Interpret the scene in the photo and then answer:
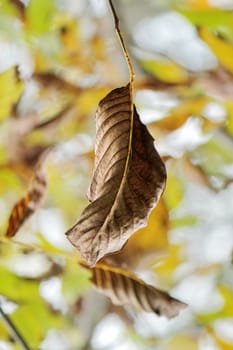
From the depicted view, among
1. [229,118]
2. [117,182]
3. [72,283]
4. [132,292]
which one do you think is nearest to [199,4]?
[229,118]

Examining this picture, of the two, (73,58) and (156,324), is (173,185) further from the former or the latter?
(156,324)

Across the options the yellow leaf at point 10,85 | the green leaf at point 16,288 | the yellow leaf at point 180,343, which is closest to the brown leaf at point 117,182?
the yellow leaf at point 10,85

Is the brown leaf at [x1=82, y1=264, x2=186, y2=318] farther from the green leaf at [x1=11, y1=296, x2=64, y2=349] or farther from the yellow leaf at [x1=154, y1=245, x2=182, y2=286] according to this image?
the yellow leaf at [x1=154, y1=245, x2=182, y2=286]

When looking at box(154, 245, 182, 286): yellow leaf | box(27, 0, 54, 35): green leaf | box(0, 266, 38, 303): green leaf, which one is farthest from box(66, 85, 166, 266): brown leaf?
box(154, 245, 182, 286): yellow leaf

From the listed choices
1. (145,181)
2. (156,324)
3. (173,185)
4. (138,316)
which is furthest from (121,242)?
(156,324)

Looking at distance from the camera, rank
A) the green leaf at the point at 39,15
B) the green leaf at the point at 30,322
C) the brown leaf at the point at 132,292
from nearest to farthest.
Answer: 1. the brown leaf at the point at 132,292
2. the green leaf at the point at 30,322
3. the green leaf at the point at 39,15

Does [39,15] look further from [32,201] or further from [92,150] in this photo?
[32,201]

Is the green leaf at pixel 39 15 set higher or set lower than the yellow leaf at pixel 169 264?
higher

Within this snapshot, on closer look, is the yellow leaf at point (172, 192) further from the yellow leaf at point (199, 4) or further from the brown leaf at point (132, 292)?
the brown leaf at point (132, 292)
